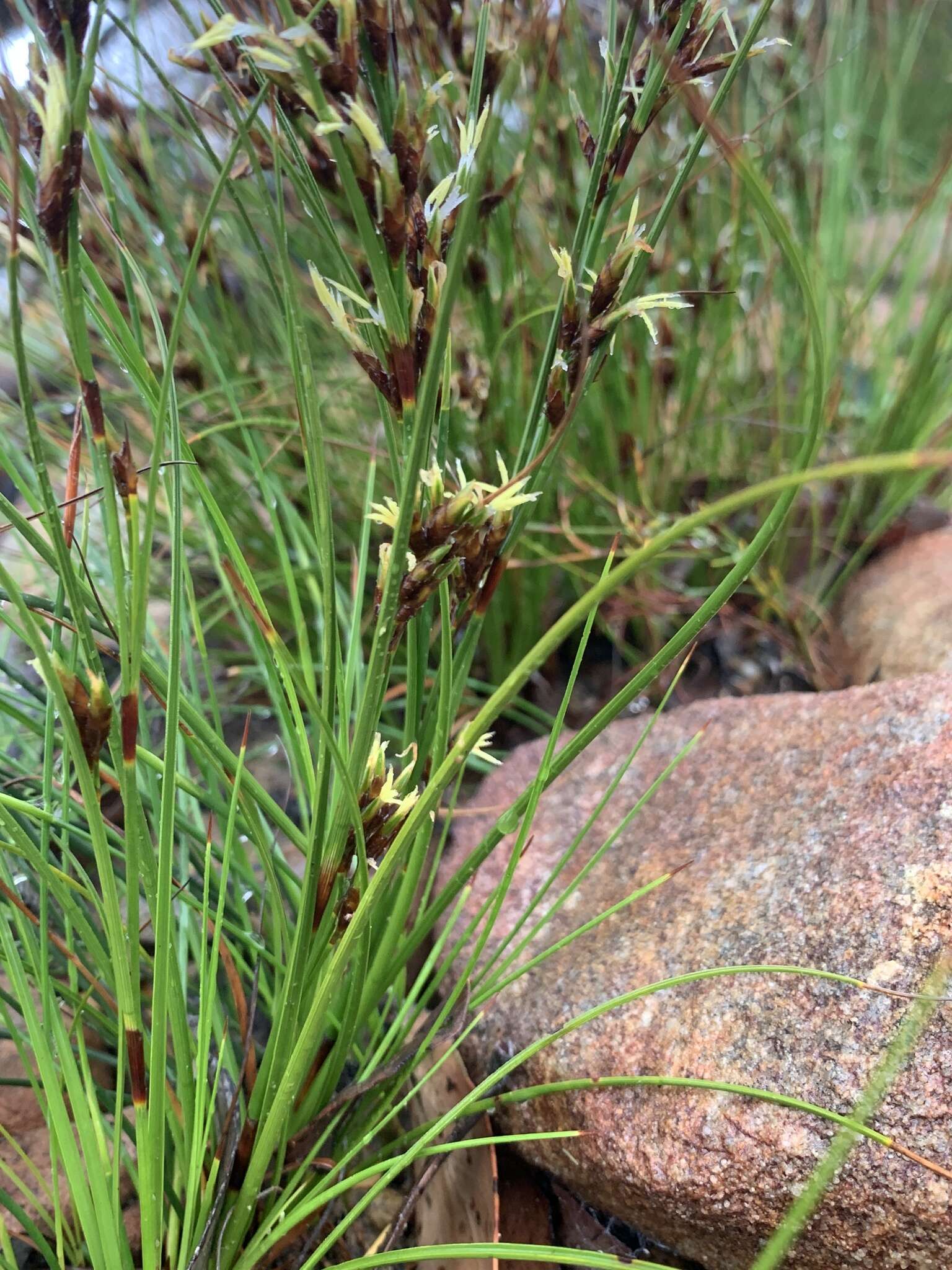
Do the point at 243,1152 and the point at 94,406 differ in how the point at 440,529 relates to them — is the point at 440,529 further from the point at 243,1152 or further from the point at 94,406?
the point at 243,1152

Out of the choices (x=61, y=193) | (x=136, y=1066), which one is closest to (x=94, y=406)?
(x=61, y=193)

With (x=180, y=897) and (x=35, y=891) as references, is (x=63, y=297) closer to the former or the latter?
(x=180, y=897)

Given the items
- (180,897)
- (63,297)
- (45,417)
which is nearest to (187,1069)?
(180,897)

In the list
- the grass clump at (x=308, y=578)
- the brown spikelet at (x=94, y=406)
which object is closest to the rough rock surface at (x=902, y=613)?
the grass clump at (x=308, y=578)

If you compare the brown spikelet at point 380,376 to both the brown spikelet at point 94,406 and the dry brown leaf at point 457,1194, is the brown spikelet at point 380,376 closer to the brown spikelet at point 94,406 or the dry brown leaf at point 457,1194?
the brown spikelet at point 94,406

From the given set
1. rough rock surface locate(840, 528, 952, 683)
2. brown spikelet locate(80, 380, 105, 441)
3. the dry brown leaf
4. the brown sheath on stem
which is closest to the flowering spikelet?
brown spikelet locate(80, 380, 105, 441)
